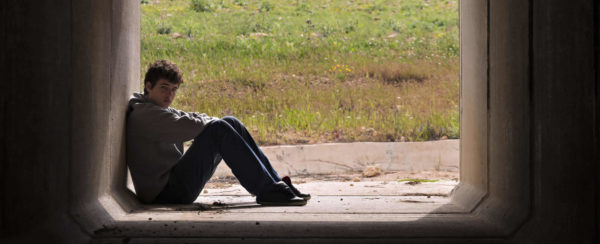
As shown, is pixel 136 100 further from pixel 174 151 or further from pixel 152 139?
pixel 174 151

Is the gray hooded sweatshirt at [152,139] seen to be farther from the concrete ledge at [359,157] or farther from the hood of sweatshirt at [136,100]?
the concrete ledge at [359,157]

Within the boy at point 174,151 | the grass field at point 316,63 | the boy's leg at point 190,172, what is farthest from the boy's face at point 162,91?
the grass field at point 316,63

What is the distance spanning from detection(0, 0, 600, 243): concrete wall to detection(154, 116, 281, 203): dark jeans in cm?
63

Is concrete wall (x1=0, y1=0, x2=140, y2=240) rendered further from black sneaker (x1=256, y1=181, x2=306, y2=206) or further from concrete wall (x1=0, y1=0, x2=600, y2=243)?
black sneaker (x1=256, y1=181, x2=306, y2=206)

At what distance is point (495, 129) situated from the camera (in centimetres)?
331

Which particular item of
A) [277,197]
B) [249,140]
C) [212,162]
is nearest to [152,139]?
[212,162]

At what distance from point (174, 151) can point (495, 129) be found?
6.83 ft

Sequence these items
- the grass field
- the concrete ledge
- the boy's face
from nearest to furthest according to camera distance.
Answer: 1. the boy's face
2. the concrete ledge
3. the grass field

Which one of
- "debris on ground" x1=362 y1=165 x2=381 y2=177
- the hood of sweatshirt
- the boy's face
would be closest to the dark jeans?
the boy's face

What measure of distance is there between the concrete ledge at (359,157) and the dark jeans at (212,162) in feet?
13.8

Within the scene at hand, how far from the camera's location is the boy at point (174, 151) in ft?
12.3

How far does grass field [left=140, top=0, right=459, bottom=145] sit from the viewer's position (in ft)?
31.8

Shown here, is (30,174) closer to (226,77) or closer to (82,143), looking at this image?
(82,143)

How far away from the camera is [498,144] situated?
325cm
